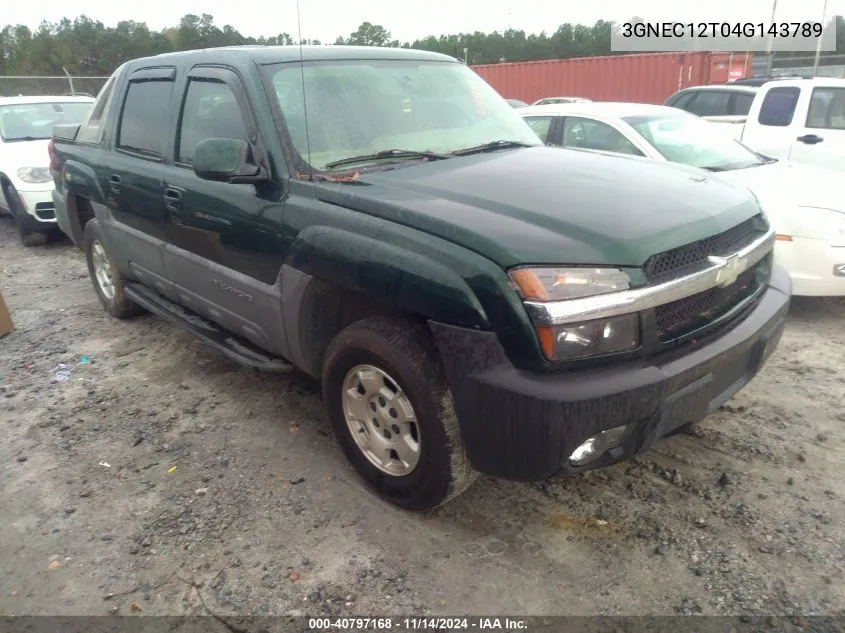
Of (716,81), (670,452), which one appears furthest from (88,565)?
(716,81)

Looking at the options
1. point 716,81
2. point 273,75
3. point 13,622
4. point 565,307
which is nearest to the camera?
point 565,307

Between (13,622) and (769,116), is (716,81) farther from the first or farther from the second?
(13,622)

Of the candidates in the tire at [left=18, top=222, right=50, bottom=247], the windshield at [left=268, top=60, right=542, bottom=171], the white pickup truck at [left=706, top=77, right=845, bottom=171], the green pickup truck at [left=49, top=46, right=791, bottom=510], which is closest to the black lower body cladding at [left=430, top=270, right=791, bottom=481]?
the green pickup truck at [left=49, top=46, right=791, bottom=510]

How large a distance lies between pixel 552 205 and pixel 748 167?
369 cm

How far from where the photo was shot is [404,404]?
8.54ft

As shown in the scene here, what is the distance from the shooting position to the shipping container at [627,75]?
17.5m

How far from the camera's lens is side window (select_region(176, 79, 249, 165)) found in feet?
10.6

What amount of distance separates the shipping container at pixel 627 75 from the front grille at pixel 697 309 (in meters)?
17.0

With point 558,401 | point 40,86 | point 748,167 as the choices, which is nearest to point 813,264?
point 748,167

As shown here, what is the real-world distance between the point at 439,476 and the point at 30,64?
48700 mm

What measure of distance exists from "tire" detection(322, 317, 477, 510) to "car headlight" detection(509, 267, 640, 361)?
1.56 ft

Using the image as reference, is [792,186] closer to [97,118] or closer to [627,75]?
[97,118]

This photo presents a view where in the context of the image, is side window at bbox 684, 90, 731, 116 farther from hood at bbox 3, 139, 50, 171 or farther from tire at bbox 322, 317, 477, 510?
tire at bbox 322, 317, 477, 510

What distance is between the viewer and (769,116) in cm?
768
